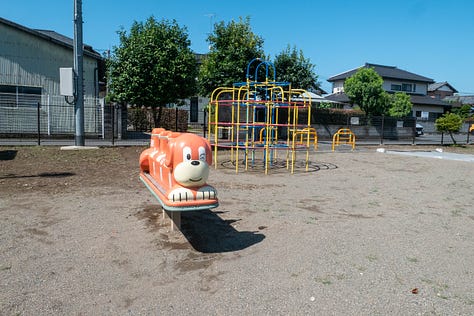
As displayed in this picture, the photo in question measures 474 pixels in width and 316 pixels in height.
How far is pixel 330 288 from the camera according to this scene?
329 cm

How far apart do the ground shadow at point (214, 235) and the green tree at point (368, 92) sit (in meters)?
24.8

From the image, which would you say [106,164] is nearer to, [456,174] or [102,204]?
[102,204]

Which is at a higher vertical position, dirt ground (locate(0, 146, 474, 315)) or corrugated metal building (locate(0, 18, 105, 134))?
corrugated metal building (locate(0, 18, 105, 134))

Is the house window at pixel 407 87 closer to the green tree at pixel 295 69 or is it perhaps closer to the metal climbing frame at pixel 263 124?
the green tree at pixel 295 69

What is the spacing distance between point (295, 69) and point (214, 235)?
62.2 feet

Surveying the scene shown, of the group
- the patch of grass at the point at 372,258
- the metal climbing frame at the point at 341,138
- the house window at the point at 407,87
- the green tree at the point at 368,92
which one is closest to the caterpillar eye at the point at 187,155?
the patch of grass at the point at 372,258

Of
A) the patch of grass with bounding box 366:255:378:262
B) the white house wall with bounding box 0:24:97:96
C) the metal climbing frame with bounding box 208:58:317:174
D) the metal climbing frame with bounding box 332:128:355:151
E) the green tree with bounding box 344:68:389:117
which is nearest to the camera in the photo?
the patch of grass with bounding box 366:255:378:262

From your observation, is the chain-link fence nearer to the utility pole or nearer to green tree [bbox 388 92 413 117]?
the utility pole

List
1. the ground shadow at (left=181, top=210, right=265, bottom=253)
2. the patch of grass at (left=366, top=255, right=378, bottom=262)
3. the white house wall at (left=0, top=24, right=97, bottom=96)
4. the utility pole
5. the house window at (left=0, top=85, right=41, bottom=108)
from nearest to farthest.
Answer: the patch of grass at (left=366, top=255, right=378, bottom=262)
the ground shadow at (left=181, top=210, right=265, bottom=253)
the utility pole
the house window at (left=0, top=85, right=41, bottom=108)
the white house wall at (left=0, top=24, right=97, bottom=96)

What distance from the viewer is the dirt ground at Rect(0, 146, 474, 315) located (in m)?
3.04

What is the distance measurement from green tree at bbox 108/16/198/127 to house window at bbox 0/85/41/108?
368 cm

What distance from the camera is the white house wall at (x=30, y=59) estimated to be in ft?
60.0

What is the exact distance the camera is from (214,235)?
470 cm

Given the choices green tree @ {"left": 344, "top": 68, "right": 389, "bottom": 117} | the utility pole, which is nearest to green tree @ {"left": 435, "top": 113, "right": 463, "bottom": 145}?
green tree @ {"left": 344, "top": 68, "right": 389, "bottom": 117}
